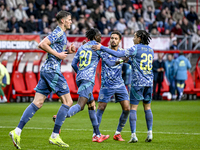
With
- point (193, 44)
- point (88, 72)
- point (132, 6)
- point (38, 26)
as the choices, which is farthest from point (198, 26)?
point (88, 72)

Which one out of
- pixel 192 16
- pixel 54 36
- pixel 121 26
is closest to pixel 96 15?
pixel 121 26

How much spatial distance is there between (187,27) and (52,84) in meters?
20.3

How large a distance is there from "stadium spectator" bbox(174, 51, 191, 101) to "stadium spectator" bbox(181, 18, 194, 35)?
5.48m

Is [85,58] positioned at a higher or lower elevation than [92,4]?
lower

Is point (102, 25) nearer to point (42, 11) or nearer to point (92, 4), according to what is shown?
point (92, 4)

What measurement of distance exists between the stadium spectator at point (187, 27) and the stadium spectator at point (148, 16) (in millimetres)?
2087

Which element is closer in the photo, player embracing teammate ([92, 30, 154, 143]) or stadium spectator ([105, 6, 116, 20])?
player embracing teammate ([92, 30, 154, 143])

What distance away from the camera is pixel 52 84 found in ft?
21.7

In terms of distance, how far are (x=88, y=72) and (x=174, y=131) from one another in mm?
2839

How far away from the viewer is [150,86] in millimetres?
7664

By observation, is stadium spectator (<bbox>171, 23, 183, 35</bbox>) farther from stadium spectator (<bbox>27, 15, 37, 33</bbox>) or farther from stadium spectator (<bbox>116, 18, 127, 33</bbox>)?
stadium spectator (<bbox>27, 15, 37, 33</bbox>)

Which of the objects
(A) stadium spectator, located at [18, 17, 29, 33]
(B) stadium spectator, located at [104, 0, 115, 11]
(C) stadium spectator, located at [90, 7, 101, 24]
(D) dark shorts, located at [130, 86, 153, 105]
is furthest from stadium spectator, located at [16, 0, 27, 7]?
(D) dark shorts, located at [130, 86, 153, 105]

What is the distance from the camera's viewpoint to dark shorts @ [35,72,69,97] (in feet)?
21.7

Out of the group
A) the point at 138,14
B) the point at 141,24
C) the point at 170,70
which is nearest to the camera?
the point at 170,70
